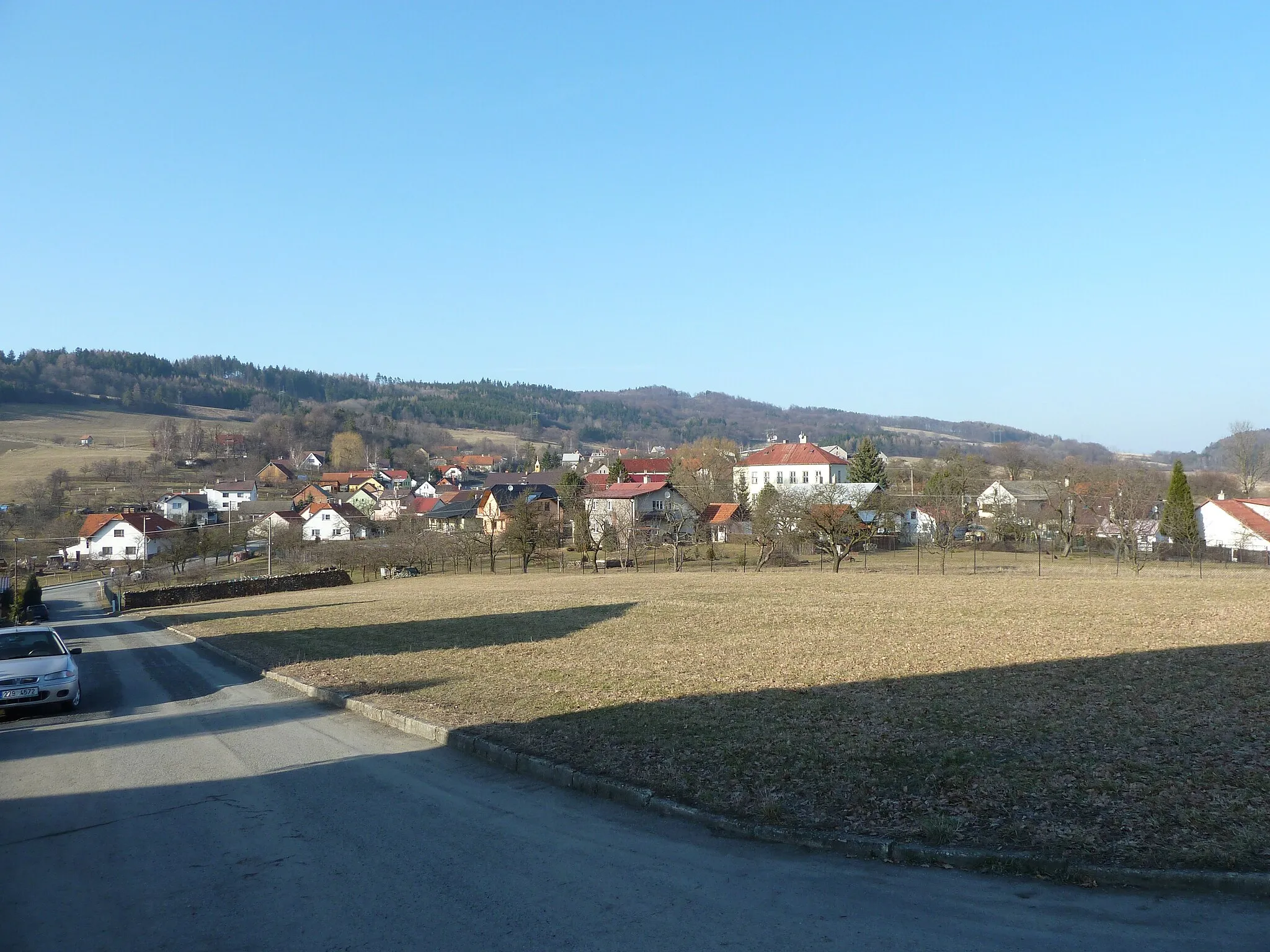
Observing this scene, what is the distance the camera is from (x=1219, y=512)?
168 ft

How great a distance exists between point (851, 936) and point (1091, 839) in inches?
92.8

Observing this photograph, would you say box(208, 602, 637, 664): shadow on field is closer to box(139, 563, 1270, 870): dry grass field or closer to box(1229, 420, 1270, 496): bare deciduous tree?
box(139, 563, 1270, 870): dry grass field

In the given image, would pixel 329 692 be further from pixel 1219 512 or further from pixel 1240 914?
pixel 1219 512

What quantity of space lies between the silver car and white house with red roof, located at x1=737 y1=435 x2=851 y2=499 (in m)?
83.6

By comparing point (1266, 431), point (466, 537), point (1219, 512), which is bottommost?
point (466, 537)

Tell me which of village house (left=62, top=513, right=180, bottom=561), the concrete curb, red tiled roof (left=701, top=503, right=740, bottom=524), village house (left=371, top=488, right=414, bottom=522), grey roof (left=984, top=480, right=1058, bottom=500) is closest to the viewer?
the concrete curb

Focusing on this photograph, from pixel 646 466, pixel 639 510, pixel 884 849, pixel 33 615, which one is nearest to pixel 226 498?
Answer: pixel 646 466

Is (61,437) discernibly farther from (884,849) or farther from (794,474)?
(884,849)

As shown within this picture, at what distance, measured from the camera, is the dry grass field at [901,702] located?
6988mm

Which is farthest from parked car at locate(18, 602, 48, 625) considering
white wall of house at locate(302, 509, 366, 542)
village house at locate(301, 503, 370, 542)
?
village house at locate(301, 503, 370, 542)

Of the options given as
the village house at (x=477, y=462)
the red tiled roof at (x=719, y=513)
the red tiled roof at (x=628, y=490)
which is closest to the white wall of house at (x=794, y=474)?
the red tiled roof at (x=719, y=513)

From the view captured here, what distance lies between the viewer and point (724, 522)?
7175 centimetres

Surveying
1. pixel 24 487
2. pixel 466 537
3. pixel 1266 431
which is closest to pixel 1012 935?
pixel 466 537

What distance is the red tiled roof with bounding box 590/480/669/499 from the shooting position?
236 ft
